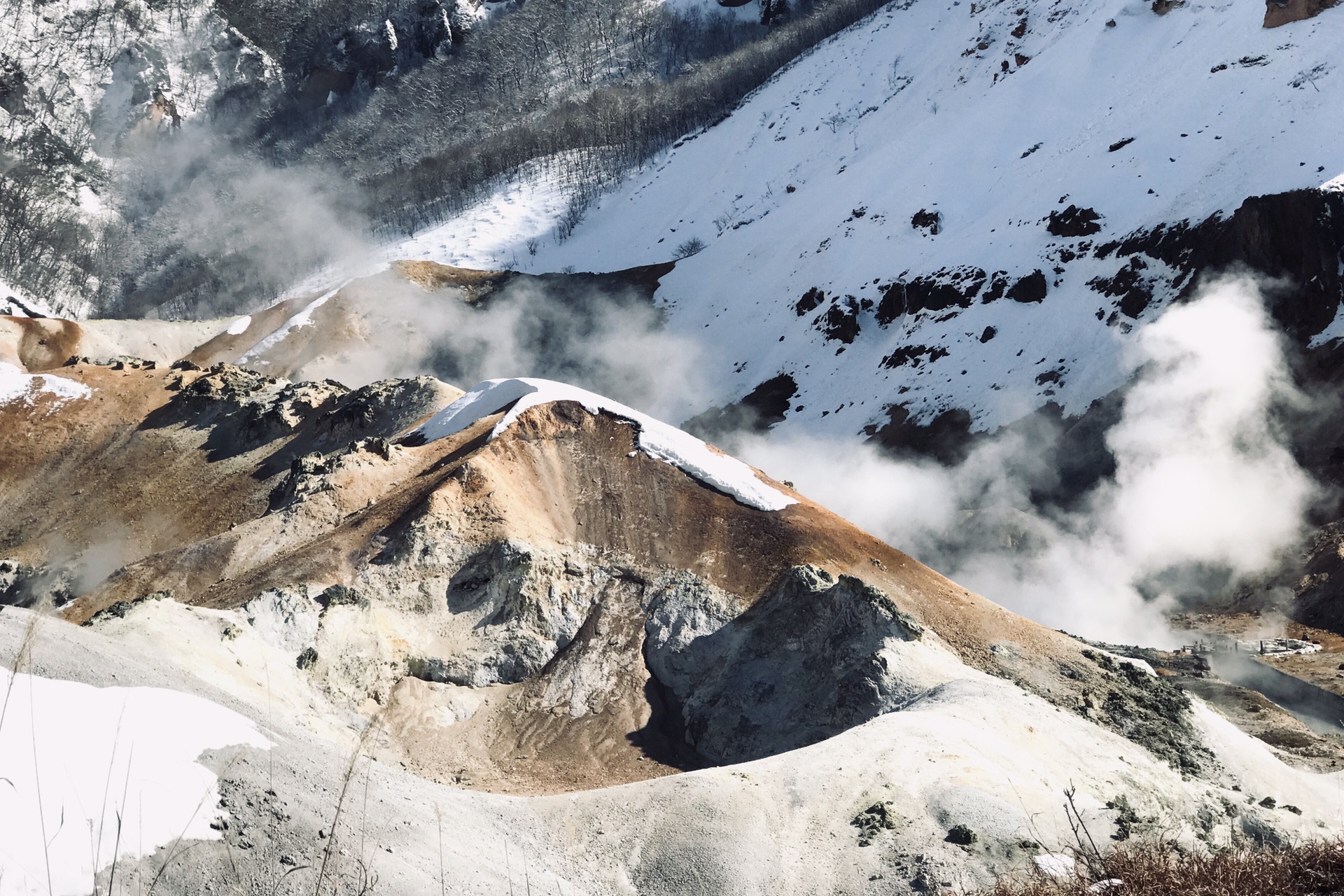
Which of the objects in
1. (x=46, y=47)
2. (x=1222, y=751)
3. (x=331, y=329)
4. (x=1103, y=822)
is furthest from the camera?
(x=46, y=47)

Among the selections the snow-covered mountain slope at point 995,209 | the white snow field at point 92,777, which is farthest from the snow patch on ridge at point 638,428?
the snow-covered mountain slope at point 995,209

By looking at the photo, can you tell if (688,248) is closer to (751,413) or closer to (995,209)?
(995,209)

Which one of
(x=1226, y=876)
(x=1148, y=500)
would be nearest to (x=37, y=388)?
(x=1148, y=500)

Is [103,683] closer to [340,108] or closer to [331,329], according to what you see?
[331,329]

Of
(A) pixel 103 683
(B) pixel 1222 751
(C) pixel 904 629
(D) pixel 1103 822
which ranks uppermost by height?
(A) pixel 103 683

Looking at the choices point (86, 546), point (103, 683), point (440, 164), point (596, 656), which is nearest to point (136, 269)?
point (440, 164)

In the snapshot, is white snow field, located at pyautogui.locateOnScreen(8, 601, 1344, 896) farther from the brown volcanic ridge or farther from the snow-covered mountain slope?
the snow-covered mountain slope
